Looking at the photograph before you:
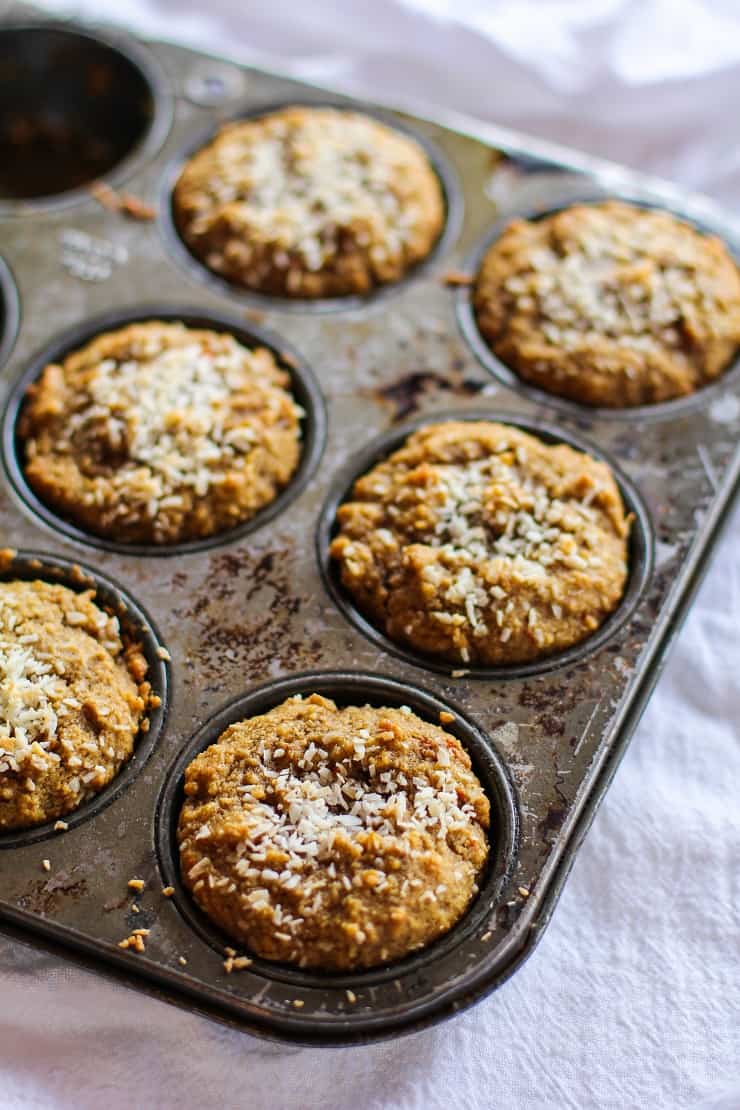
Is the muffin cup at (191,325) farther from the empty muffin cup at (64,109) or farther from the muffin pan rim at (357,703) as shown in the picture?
the empty muffin cup at (64,109)

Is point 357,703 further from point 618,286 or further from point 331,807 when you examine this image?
point 618,286

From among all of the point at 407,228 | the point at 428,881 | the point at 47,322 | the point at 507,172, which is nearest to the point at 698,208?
the point at 507,172

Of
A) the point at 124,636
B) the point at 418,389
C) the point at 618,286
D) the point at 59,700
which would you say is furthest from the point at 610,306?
the point at 59,700

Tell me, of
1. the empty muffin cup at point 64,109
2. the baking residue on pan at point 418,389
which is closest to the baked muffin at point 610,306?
the baking residue on pan at point 418,389

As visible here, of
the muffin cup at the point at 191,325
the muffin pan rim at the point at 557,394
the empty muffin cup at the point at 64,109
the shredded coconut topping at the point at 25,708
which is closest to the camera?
the shredded coconut topping at the point at 25,708

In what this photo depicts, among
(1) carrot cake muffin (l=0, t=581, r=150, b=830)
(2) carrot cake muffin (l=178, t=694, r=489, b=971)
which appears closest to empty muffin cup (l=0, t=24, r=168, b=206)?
(1) carrot cake muffin (l=0, t=581, r=150, b=830)

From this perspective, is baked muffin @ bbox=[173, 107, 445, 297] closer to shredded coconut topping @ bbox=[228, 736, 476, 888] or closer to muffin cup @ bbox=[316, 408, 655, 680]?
muffin cup @ bbox=[316, 408, 655, 680]
